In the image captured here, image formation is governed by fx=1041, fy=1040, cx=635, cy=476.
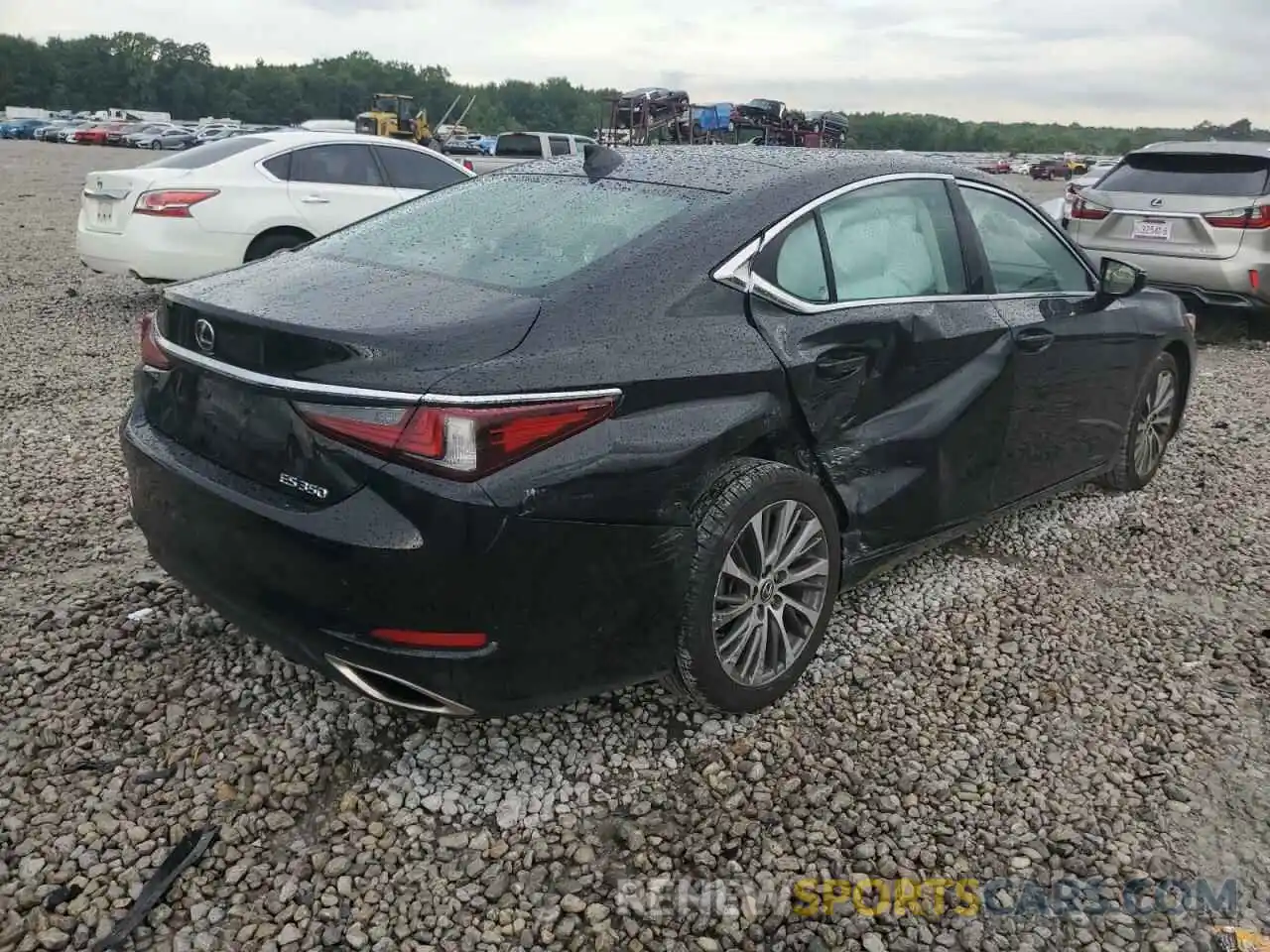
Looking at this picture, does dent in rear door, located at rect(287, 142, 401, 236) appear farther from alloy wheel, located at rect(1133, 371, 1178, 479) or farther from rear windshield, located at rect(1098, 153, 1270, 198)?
rear windshield, located at rect(1098, 153, 1270, 198)

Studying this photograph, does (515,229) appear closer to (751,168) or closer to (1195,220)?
(751,168)

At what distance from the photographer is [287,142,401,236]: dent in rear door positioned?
315 inches

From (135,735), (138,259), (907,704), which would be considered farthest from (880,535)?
(138,259)

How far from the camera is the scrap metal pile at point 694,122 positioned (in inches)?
1232

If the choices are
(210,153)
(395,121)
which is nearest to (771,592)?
(210,153)

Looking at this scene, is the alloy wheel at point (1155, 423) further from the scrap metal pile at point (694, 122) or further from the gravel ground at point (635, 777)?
the scrap metal pile at point (694, 122)

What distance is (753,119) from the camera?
3309 centimetres

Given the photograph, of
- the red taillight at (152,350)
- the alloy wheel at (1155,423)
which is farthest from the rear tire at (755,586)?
the alloy wheel at (1155,423)

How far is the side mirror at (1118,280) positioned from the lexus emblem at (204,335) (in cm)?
332

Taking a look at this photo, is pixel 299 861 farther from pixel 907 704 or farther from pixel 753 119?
pixel 753 119

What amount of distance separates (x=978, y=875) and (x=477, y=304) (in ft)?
5.80

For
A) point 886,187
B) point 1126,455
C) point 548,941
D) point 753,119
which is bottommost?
point 548,941

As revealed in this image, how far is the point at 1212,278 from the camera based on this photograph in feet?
25.3

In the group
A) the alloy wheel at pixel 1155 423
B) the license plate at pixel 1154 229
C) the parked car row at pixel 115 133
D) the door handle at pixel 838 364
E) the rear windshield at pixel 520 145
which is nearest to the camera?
the door handle at pixel 838 364
